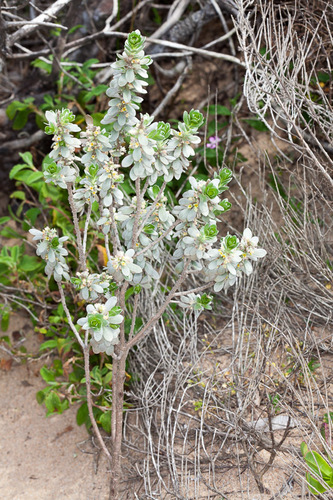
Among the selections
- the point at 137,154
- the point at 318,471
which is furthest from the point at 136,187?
the point at 318,471

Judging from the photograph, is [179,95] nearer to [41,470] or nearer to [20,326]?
[20,326]

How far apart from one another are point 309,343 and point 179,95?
2.04 meters

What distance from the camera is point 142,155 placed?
65.2 inches

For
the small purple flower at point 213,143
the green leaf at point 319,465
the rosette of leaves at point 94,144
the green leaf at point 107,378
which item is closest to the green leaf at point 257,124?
the small purple flower at point 213,143

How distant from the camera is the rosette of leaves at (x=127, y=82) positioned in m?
1.58

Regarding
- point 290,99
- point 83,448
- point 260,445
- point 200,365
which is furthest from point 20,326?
point 290,99

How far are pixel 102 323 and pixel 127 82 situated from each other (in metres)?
0.71

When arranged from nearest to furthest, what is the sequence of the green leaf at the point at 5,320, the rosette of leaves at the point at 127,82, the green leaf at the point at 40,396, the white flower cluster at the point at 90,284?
the rosette of leaves at the point at 127,82 → the white flower cluster at the point at 90,284 → the green leaf at the point at 40,396 → the green leaf at the point at 5,320

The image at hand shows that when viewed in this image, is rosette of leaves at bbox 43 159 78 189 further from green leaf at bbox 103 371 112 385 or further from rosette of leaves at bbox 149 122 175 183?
green leaf at bbox 103 371 112 385

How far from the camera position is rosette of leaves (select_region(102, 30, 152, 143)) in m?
1.58

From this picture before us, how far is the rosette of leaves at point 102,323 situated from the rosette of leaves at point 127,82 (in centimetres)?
54

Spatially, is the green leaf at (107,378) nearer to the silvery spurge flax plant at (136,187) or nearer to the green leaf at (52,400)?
the green leaf at (52,400)

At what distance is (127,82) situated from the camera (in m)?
1.64

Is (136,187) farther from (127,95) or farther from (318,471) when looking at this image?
(318,471)
